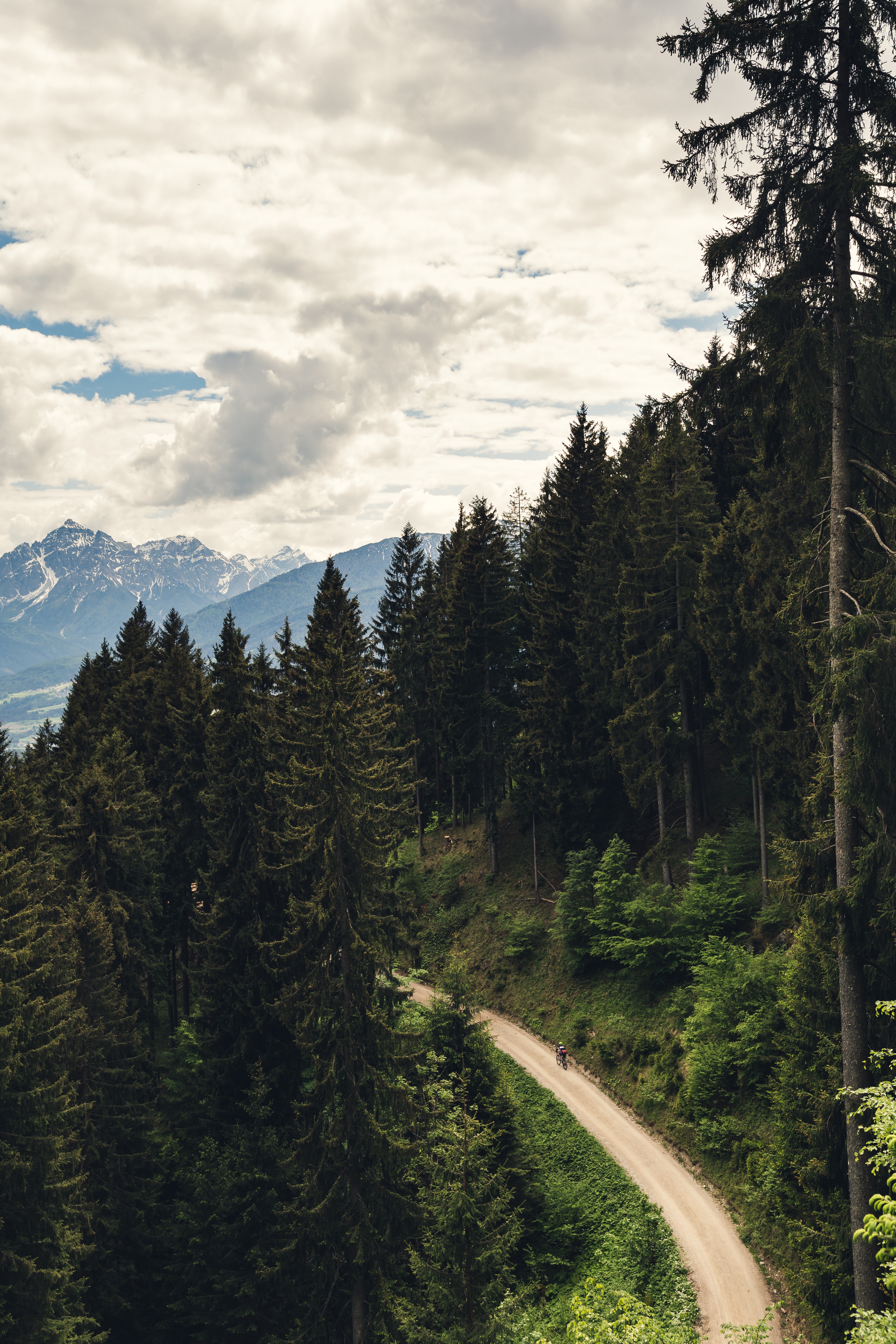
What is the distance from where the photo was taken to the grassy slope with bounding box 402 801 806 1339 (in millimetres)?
20266

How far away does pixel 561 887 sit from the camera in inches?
1467

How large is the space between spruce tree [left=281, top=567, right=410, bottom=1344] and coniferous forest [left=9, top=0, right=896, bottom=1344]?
0.11m

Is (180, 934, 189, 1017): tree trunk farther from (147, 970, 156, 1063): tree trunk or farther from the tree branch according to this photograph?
the tree branch

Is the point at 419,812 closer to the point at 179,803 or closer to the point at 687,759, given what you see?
the point at 179,803

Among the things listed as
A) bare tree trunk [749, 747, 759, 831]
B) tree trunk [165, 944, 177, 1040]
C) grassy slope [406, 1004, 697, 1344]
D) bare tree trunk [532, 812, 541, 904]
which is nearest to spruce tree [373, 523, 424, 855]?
bare tree trunk [532, 812, 541, 904]

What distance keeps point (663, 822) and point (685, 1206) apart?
1425cm

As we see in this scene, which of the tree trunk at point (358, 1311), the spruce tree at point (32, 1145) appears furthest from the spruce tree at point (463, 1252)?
the spruce tree at point (32, 1145)

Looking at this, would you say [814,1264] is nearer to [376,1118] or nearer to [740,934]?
[376,1118]

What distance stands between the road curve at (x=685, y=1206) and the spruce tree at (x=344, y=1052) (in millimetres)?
4432

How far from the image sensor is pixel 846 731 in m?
10.7

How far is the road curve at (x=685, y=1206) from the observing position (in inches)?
674

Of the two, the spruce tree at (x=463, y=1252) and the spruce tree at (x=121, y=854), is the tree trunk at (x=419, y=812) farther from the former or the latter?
the spruce tree at (x=463, y=1252)

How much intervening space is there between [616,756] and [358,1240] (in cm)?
1959

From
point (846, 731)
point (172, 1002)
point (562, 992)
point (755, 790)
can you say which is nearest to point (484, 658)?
point (755, 790)
